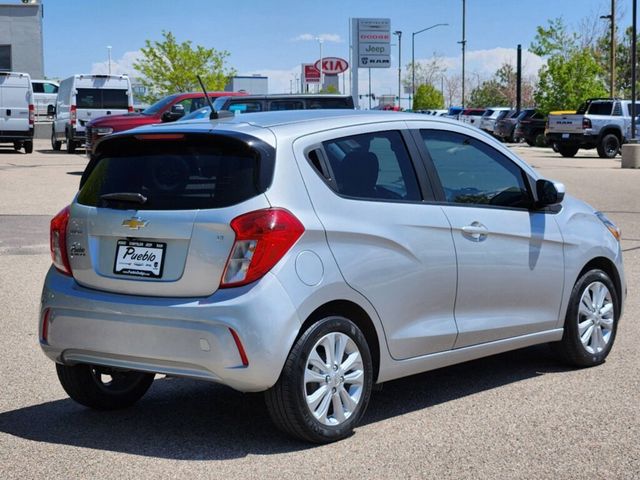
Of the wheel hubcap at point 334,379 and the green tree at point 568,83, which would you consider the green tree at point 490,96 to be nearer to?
the green tree at point 568,83

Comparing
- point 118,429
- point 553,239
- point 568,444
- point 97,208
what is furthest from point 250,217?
point 553,239

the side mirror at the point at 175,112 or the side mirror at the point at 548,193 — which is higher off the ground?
the side mirror at the point at 175,112

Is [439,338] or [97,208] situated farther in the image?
[439,338]

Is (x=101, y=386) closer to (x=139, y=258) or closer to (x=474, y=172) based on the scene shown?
(x=139, y=258)

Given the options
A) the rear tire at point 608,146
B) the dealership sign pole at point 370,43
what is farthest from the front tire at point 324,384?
the dealership sign pole at point 370,43

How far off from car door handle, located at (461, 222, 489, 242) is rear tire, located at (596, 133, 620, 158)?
1293 inches

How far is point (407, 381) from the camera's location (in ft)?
22.8

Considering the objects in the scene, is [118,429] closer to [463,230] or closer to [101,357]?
[101,357]

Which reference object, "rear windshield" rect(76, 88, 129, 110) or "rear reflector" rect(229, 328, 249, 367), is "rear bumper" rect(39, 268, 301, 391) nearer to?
"rear reflector" rect(229, 328, 249, 367)

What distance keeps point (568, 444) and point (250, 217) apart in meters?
1.88

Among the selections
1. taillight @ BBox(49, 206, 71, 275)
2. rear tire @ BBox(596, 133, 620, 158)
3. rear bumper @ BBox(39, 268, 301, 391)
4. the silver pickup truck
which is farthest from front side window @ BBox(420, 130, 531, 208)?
rear tire @ BBox(596, 133, 620, 158)

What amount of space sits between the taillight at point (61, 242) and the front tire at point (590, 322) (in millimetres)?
3116

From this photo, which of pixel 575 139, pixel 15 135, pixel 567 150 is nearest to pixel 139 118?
pixel 15 135

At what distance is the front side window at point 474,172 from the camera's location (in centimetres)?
629
